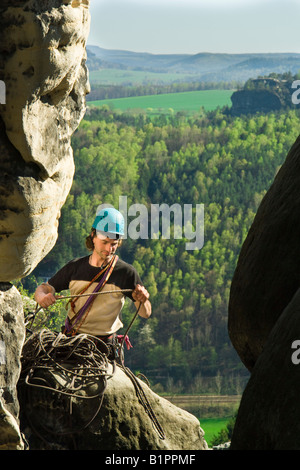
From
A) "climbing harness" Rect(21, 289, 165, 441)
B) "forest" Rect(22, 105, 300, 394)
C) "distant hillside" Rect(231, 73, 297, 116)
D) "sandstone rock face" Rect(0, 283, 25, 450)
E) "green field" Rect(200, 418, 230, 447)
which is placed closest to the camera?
"sandstone rock face" Rect(0, 283, 25, 450)

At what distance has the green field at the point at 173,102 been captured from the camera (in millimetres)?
113938

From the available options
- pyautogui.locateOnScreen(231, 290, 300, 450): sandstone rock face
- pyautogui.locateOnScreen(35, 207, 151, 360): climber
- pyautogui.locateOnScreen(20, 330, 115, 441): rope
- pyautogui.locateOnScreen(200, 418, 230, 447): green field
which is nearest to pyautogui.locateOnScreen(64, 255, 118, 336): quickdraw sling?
pyautogui.locateOnScreen(35, 207, 151, 360): climber

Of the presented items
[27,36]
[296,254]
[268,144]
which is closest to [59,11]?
[27,36]

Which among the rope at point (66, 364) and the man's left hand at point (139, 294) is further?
the rope at point (66, 364)

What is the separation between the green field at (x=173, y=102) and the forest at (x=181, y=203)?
5.66 m

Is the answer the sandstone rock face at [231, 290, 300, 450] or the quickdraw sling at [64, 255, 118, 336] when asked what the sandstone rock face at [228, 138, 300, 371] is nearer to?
the sandstone rock face at [231, 290, 300, 450]

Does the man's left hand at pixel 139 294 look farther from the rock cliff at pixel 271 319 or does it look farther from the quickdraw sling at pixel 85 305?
the rock cliff at pixel 271 319

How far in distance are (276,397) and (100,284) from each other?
2.39m

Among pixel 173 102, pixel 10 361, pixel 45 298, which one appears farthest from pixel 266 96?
pixel 10 361

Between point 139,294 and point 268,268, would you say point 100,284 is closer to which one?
point 139,294

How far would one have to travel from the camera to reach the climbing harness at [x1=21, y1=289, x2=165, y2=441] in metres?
5.74

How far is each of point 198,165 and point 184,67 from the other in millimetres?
67538

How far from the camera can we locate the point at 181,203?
3312 inches

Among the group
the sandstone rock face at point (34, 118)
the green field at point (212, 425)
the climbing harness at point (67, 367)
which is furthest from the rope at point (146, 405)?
the green field at point (212, 425)
